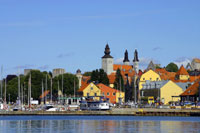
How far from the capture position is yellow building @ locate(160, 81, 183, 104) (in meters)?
175

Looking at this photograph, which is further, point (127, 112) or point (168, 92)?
point (168, 92)

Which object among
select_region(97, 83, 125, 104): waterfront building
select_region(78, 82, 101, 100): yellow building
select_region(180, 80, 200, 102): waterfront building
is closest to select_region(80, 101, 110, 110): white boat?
select_region(180, 80, 200, 102): waterfront building

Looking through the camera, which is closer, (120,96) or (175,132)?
(175,132)

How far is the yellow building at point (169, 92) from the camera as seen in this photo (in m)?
175

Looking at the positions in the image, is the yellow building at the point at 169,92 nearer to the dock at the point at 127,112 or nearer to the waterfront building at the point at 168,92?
the waterfront building at the point at 168,92

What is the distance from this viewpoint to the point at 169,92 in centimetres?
17538

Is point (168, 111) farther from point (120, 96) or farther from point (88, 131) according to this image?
point (120, 96)

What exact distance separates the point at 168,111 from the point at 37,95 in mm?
73484

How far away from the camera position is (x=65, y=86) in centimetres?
19712

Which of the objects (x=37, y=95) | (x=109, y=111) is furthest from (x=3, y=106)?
(x=37, y=95)

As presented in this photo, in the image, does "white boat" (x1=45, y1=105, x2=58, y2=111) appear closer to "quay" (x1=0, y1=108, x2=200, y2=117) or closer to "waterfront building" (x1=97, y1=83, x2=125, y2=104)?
"quay" (x1=0, y1=108, x2=200, y2=117)

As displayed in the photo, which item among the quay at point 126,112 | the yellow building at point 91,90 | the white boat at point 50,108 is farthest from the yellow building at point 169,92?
the quay at point 126,112

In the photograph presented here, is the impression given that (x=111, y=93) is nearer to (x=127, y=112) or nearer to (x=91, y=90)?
(x=91, y=90)

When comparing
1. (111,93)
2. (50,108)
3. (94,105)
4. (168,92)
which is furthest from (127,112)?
(111,93)
